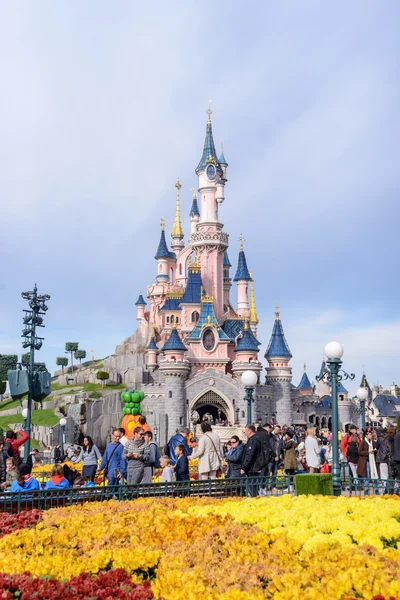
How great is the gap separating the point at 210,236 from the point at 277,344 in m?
10.7

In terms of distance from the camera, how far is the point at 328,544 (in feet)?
20.3

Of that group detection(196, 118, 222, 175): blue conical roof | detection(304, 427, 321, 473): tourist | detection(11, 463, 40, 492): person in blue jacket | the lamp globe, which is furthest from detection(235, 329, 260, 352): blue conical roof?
detection(11, 463, 40, 492): person in blue jacket

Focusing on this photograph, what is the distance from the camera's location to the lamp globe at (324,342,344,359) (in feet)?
41.7

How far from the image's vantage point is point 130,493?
9.99 meters

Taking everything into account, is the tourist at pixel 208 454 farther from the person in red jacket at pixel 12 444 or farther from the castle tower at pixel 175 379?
the castle tower at pixel 175 379

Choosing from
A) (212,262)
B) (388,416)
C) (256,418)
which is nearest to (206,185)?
(212,262)

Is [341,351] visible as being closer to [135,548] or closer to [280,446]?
[280,446]

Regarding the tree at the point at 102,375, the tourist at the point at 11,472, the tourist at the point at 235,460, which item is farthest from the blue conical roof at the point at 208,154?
the tourist at the point at 11,472

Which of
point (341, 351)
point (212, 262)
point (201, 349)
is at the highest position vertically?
point (212, 262)

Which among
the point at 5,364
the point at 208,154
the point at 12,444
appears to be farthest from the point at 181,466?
the point at 5,364

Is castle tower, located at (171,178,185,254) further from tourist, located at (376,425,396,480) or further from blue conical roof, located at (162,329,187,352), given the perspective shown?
tourist, located at (376,425,396,480)

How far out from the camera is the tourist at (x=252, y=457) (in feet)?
36.7

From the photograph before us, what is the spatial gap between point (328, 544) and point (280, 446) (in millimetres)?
8951

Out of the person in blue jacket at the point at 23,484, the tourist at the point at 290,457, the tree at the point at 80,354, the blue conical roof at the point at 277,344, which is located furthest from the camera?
the tree at the point at 80,354
